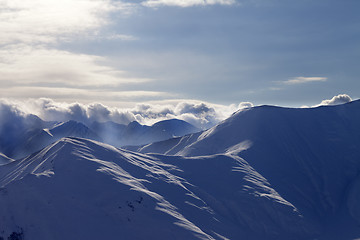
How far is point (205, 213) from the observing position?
16400cm

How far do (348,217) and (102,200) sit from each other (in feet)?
399

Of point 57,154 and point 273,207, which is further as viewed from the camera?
point 273,207

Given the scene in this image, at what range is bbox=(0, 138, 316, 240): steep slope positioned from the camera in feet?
437

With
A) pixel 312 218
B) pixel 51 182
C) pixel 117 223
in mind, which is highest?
pixel 51 182

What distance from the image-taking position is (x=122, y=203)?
146250 mm

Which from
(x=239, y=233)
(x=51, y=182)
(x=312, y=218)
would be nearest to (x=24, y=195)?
(x=51, y=182)

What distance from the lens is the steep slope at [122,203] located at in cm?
13325

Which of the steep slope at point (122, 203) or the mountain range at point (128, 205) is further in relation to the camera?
the mountain range at point (128, 205)

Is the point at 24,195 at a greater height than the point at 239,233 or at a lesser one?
greater

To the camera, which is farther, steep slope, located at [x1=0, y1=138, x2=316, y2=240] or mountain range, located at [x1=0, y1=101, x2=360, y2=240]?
mountain range, located at [x1=0, y1=101, x2=360, y2=240]

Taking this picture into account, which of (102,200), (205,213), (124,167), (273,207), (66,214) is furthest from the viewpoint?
(273,207)

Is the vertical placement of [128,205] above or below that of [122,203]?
below

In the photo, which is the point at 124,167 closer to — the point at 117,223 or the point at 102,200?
the point at 102,200

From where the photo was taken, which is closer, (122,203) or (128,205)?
(128,205)
